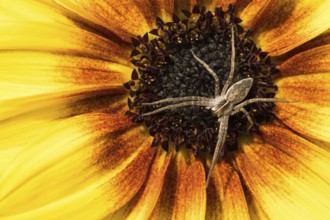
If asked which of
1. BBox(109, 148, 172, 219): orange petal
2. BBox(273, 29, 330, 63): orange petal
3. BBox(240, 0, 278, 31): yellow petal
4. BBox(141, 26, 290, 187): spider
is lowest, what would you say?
BBox(109, 148, 172, 219): orange petal

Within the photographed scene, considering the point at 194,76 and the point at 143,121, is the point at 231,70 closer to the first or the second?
the point at 194,76

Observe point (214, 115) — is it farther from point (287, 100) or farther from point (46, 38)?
point (46, 38)

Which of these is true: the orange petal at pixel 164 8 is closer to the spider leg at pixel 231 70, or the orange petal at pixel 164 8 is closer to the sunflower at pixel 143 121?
the sunflower at pixel 143 121

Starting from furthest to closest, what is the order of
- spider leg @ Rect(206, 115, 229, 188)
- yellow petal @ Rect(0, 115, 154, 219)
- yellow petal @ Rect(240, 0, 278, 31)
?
yellow petal @ Rect(240, 0, 278, 31), spider leg @ Rect(206, 115, 229, 188), yellow petal @ Rect(0, 115, 154, 219)

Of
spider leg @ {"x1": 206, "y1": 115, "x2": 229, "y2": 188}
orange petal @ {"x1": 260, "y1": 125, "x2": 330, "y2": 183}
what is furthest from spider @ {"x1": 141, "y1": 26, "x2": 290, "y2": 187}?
orange petal @ {"x1": 260, "y1": 125, "x2": 330, "y2": 183}

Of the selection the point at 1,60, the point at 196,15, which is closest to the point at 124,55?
the point at 196,15

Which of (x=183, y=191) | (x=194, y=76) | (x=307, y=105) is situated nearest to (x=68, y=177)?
(x=183, y=191)

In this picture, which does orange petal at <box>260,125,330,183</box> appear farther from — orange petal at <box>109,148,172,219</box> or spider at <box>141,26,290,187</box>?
orange petal at <box>109,148,172,219</box>
